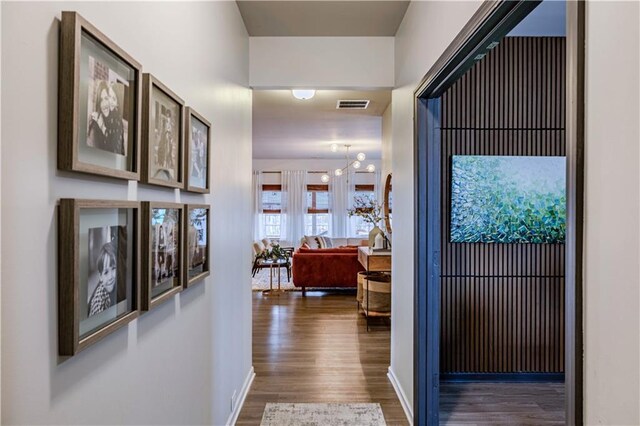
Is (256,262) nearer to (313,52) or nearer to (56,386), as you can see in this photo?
(313,52)

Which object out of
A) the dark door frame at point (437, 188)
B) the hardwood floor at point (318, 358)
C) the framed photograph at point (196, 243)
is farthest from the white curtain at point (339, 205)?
the framed photograph at point (196, 243)

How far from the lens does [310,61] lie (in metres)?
3.46

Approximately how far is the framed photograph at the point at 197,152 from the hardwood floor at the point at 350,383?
1.77 m

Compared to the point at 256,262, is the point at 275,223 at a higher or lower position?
higher

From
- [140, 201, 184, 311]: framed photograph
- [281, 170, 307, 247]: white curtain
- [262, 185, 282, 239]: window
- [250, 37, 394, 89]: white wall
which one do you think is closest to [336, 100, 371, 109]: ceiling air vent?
[250, 37, 394, 89]: white wall

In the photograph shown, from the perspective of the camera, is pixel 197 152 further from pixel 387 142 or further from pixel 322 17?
pixel 387 142

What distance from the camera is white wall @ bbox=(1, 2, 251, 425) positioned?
0.78m

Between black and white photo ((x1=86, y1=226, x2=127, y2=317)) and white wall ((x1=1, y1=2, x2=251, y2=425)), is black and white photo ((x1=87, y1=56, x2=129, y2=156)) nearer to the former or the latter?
white wall ((x1=1, y1=2, x2=251, y2=425))

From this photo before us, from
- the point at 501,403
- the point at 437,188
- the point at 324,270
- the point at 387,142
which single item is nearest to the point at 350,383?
the point at 501,403

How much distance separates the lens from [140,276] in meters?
1.30

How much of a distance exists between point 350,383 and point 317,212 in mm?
7339

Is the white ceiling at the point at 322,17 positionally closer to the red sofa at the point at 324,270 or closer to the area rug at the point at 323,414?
the area rug at the point at 323,414

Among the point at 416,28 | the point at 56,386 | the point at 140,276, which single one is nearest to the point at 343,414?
the point at 140,276

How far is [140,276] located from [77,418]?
425 mm
